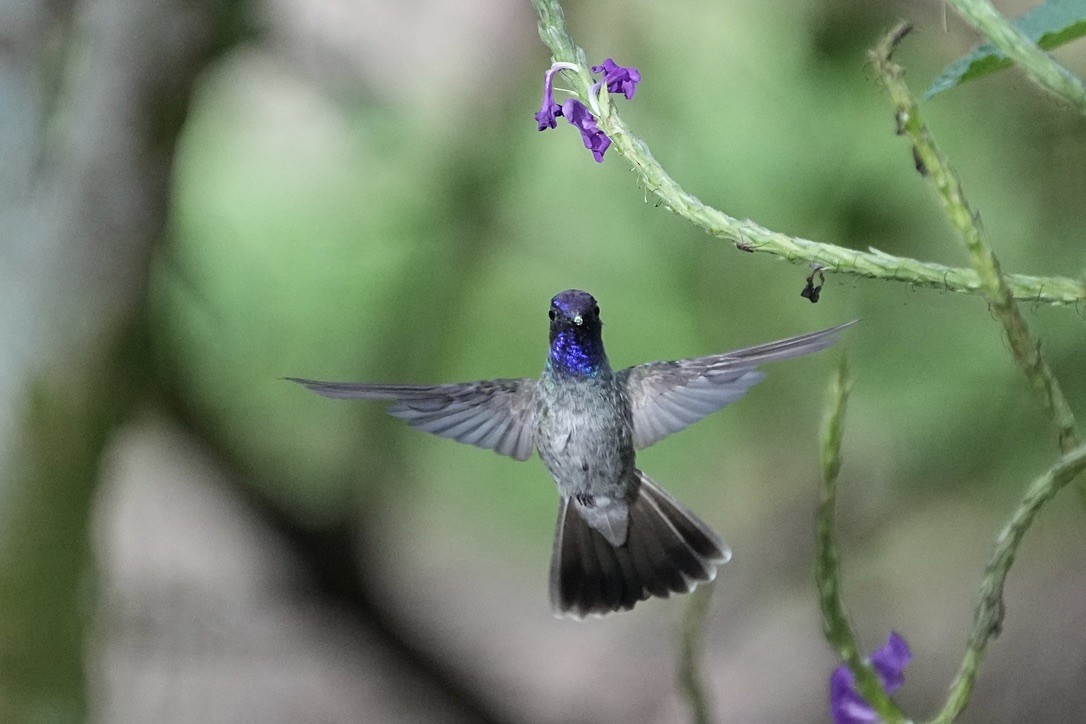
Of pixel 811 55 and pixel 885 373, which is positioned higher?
pixel 811 55

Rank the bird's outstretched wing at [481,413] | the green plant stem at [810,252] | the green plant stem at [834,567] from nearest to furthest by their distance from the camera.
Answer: the green plant stem at [834,567] → the green plant stem at [810,252] → the bird's outstretched wing at [481,413]

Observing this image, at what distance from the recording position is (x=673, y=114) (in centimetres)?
268

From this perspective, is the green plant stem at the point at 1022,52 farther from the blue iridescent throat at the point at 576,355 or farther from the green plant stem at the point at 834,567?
the blue iridescent throat at the point at 576,355

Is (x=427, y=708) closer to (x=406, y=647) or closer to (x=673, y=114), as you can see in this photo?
(x=406, y=647)

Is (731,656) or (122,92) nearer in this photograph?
(122,92)

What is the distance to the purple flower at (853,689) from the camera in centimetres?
96

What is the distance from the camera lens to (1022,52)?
73cm

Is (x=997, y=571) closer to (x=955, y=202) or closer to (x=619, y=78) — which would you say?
(x=955, y=202)

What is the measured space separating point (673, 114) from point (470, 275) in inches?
24.6

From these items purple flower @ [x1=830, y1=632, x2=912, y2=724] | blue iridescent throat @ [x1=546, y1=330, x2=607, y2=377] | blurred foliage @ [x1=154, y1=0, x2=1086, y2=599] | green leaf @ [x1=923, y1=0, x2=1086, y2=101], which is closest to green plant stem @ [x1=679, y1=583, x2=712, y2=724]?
purple flower @ [x1=830, y1=632, x2=912, y2=724]

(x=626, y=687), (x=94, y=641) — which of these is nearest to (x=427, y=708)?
(x=626, y=687)

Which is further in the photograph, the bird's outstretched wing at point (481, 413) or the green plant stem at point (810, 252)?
the bird's outstretched wing at point (481, 413)

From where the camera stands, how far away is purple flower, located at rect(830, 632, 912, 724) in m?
0.96

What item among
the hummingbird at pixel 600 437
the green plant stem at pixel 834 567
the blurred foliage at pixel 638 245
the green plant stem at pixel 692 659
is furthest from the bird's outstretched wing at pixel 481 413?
the blurred foliage at pixel 638 245
